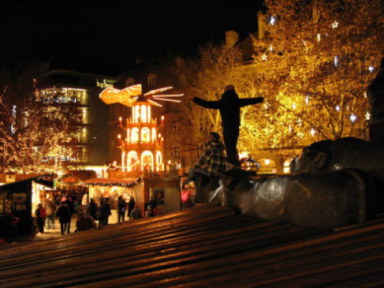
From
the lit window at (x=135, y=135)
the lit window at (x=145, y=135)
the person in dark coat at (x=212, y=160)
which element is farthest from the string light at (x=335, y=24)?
the lit window at (x=135, y=135)

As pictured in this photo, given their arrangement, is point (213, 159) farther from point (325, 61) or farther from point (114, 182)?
point (114, 182)

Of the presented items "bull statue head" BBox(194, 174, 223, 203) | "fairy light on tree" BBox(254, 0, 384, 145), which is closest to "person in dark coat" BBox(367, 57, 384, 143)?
"bull statue head" BBox(194, 174, 223, 203)

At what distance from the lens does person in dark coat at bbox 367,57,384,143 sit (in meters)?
4.71

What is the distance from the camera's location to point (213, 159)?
26.5 ft

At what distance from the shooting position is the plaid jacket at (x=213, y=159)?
7.95 meters

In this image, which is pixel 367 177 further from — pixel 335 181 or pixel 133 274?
pixel 133 274

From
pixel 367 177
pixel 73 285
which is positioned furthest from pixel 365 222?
pixel 73 285

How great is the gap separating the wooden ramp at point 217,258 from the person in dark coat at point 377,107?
1.49m

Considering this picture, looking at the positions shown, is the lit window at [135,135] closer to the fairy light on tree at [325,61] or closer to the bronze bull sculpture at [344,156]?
the fairy light on tree at [325,61]

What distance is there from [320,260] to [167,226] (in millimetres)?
2890

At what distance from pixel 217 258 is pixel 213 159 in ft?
14.7

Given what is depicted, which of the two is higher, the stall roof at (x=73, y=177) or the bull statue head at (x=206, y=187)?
the bull statue head at (x=206, y=187)

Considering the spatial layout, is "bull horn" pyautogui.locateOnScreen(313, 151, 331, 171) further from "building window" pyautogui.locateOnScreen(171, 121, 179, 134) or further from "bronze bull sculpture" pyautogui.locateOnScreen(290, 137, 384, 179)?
"building window" pyautogui.locateOnScreen(171, 121, 179, 134)

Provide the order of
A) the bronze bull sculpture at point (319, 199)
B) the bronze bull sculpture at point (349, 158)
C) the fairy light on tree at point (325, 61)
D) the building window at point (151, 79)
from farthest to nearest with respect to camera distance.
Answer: the building window at point (151, 79) → the fairy light on tree at point (325, 61) → the bronze bull sculpture at point (349, 158) → the bronze bull sculpture at point (319, 199)
